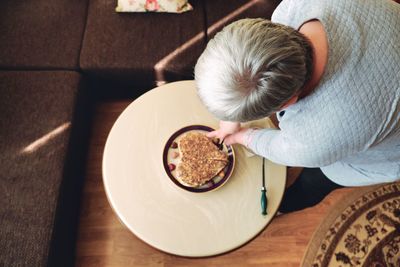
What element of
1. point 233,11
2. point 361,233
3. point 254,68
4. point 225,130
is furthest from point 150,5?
point 361,233

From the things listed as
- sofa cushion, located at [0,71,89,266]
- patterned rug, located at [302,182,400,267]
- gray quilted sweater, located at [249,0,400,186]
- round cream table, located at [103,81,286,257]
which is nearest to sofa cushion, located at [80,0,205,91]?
sofa cushion, located at [0,71,89,266]

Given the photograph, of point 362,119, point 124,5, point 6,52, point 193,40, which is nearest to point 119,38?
point 124,5

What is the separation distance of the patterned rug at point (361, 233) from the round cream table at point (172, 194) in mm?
610

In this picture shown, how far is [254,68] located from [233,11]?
112 cm

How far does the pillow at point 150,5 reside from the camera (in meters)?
1.55

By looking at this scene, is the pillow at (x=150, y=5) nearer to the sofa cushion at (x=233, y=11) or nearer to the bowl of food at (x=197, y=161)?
the sofa cushion at (x=233, y=11)

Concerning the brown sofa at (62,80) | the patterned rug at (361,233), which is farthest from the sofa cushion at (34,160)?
the patterned rug at (361,233)

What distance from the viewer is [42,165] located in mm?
1232

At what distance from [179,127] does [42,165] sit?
0.56 meters

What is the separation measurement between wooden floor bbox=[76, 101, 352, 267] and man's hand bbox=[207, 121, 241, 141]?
620mm

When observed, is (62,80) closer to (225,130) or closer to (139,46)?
(139,46)

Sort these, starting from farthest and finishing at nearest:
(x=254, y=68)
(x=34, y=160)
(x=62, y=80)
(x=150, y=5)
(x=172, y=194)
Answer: (x=150, y=5)
(x=62, y=80)
(x=34, y=160)
(x=172, y=194)
(x=254, y=68)

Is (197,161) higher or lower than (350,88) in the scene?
lower

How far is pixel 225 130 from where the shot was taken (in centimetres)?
112
